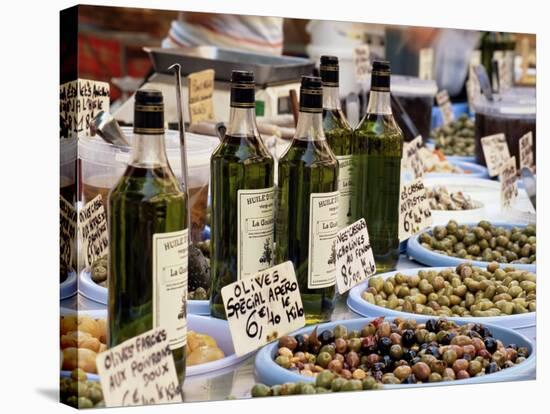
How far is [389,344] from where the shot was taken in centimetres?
282

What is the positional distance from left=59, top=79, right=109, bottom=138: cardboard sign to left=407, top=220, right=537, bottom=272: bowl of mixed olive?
1214 millimetres

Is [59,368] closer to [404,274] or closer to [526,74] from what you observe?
[404,274]

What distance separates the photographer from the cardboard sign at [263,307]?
105 inches

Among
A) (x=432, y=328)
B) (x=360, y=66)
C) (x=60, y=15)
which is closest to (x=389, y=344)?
(x=432, y=328)

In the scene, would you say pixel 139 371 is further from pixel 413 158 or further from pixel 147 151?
pixel 413 158

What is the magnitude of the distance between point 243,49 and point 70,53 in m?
0.74

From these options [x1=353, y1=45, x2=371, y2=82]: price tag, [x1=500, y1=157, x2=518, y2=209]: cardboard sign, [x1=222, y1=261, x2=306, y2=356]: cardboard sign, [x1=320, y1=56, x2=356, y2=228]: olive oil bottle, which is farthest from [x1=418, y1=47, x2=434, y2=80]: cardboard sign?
[x1=222, y1=261, x2=306, y2=356]: cardboard sign

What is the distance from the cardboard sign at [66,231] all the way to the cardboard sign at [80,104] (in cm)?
18

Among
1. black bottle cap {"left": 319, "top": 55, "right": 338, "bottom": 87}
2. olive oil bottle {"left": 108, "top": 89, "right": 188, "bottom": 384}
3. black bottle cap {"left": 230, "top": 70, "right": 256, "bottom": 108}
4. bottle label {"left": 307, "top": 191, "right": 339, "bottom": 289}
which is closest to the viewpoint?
olive oil bottle {"left": 108, "top": 89, "right": 188, "bottom": 384}

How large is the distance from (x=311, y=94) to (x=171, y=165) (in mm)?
415

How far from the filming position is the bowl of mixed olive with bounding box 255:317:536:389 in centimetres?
278

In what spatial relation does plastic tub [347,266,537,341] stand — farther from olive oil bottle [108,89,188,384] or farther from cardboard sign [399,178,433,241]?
olive oil bottle [108,89,188,384]

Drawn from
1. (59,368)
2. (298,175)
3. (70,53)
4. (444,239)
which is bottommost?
(59,368)

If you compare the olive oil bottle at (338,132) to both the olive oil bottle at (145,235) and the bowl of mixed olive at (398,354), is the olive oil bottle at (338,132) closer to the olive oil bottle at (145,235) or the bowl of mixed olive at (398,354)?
the bowl of mixed olive at (398,354)
